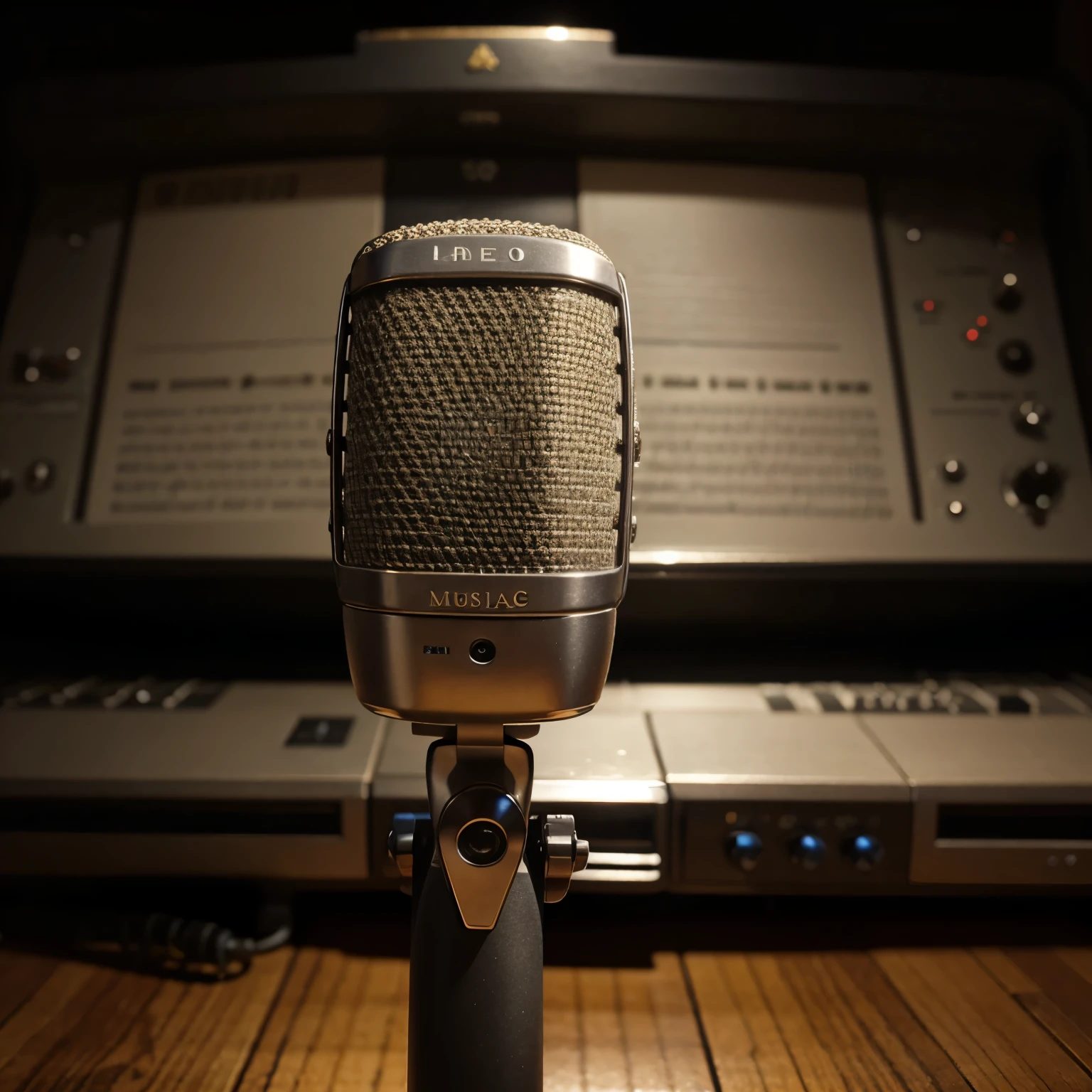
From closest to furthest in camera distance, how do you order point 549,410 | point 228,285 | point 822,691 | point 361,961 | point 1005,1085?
point 549,410 < point 1005,1085 < point 361,961 < point 822,691 < point 228,285

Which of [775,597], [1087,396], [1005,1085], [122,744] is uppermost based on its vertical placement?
[1087,396]

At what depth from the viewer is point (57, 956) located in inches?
23.3

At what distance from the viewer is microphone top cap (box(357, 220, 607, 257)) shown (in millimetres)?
323

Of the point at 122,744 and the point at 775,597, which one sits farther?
the point at 775,597

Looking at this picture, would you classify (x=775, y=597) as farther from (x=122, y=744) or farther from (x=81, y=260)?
(x=81, y=260)

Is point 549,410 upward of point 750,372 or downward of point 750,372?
downward

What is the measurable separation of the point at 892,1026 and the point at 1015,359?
2.15 ft

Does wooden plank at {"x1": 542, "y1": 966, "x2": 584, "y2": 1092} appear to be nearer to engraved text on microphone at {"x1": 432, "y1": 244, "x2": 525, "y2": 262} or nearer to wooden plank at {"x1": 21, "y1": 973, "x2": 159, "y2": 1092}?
wooden plank at {"x1": 21, "y1": 973, "x2": 159, "y2": 1092}

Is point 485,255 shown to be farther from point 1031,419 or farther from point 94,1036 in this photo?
point 1031,419

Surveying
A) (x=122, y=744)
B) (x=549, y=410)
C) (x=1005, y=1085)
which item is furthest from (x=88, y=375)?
(x=1005, y=1085)

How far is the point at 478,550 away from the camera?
0.31m

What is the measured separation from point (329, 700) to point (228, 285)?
0.48 meters

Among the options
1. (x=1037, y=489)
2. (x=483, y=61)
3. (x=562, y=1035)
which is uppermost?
(x=483, y=61)

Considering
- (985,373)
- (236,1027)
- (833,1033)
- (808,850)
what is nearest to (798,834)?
(808,850)
